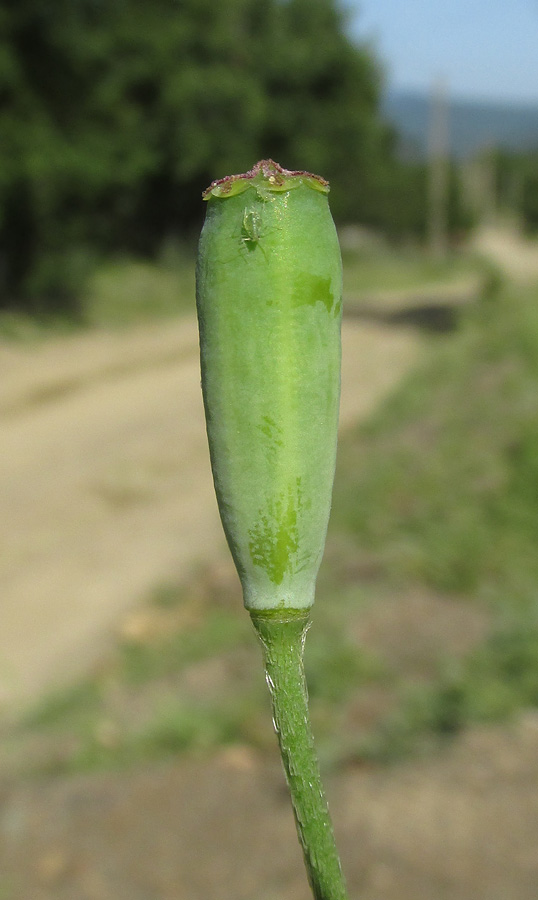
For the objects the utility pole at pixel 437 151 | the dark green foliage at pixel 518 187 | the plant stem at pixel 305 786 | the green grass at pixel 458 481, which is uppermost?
the plant stem at pixel 305 786

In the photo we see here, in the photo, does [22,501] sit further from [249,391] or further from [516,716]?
[249,391]

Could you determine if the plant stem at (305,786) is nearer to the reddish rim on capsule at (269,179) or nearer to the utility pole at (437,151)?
the reddish rim on capsule at (269,179)

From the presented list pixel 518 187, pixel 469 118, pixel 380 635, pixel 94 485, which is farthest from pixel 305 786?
pixel 469 118

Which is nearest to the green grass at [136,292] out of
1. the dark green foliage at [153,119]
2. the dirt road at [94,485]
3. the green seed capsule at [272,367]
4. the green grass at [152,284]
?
the green grass at [152,284]

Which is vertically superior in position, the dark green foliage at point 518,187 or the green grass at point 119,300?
the green grass at point 119,300

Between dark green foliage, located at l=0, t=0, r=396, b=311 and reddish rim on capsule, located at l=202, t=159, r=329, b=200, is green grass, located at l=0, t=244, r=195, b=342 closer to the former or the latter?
dark green foliage, located at l=0, t=0, r=396, b=311
